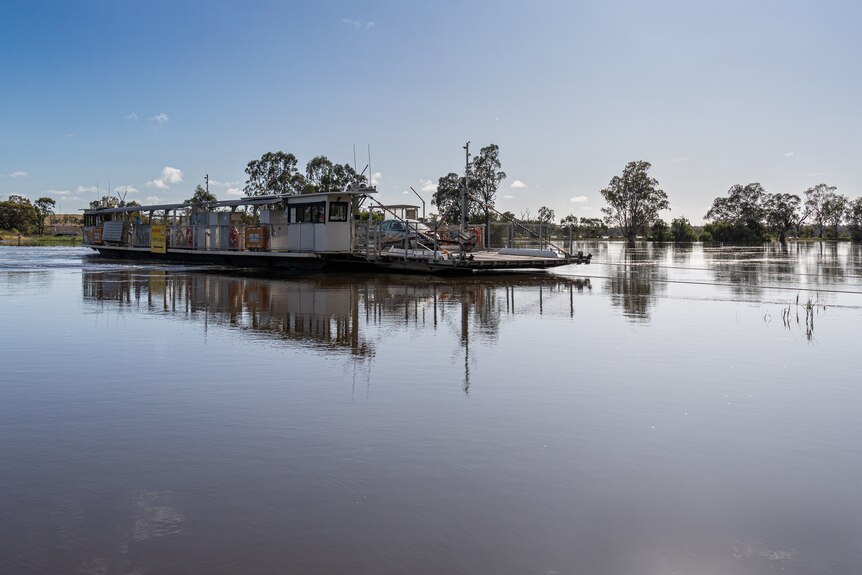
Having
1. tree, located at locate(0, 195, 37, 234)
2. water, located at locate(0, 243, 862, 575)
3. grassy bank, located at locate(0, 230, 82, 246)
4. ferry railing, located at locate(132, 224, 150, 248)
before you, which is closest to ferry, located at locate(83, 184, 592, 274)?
ferry railing, located at locate(132, 224, 150, 248)

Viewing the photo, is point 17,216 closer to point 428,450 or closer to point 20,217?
point 20,217

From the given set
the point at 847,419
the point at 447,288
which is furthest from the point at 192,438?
the point at 447,288

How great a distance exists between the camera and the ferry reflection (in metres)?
12.3

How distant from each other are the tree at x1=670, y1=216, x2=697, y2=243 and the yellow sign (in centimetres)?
9342

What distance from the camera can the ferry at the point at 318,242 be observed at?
27031 millimetres

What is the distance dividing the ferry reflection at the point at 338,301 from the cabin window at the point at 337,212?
11.1ft

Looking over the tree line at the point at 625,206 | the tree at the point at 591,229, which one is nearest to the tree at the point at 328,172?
the tree line at the point at 625,206

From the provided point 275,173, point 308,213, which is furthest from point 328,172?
point 308,213

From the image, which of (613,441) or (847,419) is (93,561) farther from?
(847,419)

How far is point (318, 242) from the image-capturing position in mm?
28938

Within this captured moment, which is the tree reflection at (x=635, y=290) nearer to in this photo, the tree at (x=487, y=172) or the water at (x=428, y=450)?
the water at (x=428, y=450)

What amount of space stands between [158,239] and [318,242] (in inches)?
587

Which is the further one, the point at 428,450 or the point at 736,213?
the point at 736,213

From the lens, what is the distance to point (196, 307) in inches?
610
